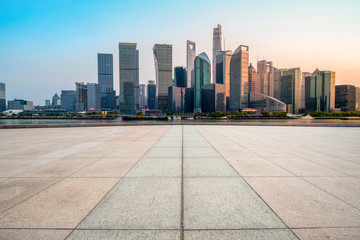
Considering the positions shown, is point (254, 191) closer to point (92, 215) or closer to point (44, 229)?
point (92, 215)

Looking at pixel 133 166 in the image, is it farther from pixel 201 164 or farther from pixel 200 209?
pixel 200 209

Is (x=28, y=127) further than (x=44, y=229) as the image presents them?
Yes

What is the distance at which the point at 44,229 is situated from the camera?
3062 millimetres

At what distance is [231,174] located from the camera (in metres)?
5.64

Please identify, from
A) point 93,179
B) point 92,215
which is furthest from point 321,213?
point 93,179

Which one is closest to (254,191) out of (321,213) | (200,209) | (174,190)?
(321,213)

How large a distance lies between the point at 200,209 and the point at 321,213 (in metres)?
2.38

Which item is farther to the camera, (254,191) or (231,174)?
(231,174)

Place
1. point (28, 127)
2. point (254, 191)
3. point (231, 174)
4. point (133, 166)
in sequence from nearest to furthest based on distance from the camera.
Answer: point (254, 191) < point (231, 174) < point (133, 166) < point (28, 127)

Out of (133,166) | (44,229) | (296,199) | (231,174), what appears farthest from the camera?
(133,166)

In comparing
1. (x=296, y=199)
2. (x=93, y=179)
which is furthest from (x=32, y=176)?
(x=296, y=199)

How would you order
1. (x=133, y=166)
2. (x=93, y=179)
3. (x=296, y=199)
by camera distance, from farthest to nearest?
(x=133, y=166) < (x=93, y=179) < (x=296, y=199)

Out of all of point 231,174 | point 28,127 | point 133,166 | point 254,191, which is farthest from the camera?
point 28,127

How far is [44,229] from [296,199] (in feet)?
16.8
